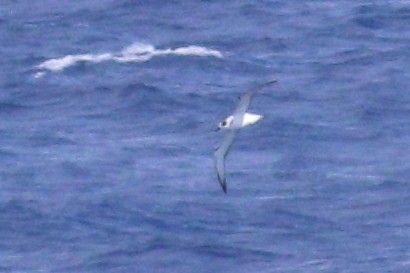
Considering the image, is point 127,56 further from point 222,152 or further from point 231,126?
point 231,126

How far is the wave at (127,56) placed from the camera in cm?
8506

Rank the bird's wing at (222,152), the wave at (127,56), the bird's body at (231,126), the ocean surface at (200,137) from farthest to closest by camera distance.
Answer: the wave at (127,56) → the ocean surface at (200,137) → the bird's wing at (222,152) → the bird's body at (231,126)

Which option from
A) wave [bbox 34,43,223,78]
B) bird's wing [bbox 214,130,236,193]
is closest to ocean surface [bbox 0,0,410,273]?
wave [bbox 34,43,223,78]

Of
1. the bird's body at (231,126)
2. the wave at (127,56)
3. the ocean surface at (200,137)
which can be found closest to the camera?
the bird's body at (231,126)

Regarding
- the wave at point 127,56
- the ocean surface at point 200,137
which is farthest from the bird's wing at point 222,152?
the wave at point 127,56

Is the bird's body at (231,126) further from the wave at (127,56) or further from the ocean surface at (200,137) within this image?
the wave at (127,56)

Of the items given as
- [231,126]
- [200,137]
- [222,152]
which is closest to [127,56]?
[200,137]

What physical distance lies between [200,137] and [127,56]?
12759mm

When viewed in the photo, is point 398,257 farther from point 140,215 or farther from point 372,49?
point 372,49

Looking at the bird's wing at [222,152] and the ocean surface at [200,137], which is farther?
the ocean surface at [200,137]

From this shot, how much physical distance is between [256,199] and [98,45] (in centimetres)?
2133

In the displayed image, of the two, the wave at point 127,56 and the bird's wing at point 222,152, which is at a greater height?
the bird's wing at point 222,152

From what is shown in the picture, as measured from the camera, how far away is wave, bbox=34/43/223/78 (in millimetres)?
85062

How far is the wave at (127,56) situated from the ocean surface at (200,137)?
0.40ft
